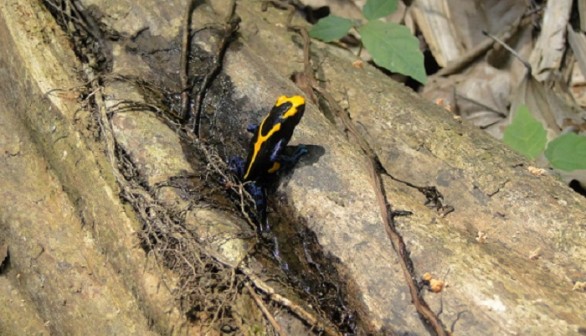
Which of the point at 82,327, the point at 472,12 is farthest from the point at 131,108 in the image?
the point at 472,12

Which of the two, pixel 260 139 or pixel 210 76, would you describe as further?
pixel 210 76

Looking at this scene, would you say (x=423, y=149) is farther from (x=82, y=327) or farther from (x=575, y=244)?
(x=82, y=327)

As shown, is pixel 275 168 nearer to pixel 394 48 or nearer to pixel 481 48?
pixel 394 48

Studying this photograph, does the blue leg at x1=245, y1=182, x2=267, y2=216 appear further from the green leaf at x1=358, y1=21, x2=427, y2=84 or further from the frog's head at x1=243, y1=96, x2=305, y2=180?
the green leaf at x1=358, y1=21, x2=427, y2=84

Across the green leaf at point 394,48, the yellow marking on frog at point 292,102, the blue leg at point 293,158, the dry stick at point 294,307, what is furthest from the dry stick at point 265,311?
Result: the green leaf at point 394,48

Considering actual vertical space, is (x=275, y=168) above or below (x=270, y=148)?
below

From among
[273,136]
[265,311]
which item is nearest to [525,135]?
[273,136]

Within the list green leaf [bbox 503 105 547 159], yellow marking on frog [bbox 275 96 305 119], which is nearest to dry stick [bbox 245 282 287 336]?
yellow marking on frog [bbox 275 96 305 119]
